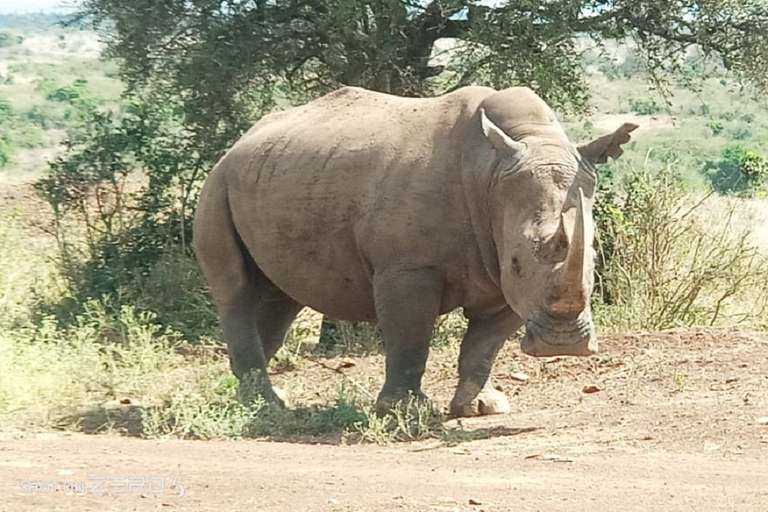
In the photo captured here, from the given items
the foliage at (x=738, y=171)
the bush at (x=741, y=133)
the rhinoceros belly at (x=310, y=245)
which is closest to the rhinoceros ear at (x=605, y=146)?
the rhinoceros belly at (x=310, y=245)

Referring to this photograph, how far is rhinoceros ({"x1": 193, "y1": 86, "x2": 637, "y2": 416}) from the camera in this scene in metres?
8.16

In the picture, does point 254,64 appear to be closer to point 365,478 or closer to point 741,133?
point 365,478

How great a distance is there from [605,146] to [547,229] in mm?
874

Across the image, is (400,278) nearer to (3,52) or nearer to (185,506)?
(185,506)

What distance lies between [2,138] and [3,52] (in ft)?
155

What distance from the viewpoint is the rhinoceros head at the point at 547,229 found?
7.94 metres

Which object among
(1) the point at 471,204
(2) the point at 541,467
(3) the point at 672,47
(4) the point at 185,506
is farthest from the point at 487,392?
(3) the point at 672,47

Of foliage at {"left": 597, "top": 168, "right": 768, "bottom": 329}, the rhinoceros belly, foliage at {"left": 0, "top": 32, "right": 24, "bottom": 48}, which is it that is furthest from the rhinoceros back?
foliage at {"left": 0, "top": 32, "right": 24, "bottom": 48}

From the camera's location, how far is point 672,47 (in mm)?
13844

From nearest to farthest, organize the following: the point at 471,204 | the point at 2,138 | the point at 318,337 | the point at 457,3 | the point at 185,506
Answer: the point at 185,506 < the point at 471,204 < the point at 457,3 < the point at 318,337 < the point at 2,138

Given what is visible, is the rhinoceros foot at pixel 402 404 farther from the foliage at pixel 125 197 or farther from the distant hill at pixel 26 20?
the distant hill at pixel 26 20

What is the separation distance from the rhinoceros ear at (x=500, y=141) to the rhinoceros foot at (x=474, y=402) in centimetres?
179

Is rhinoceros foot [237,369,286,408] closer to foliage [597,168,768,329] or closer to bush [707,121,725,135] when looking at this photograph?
foliage [597,168,768,329]

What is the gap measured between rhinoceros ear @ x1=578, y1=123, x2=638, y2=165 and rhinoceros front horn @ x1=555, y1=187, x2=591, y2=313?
23.5 inches
